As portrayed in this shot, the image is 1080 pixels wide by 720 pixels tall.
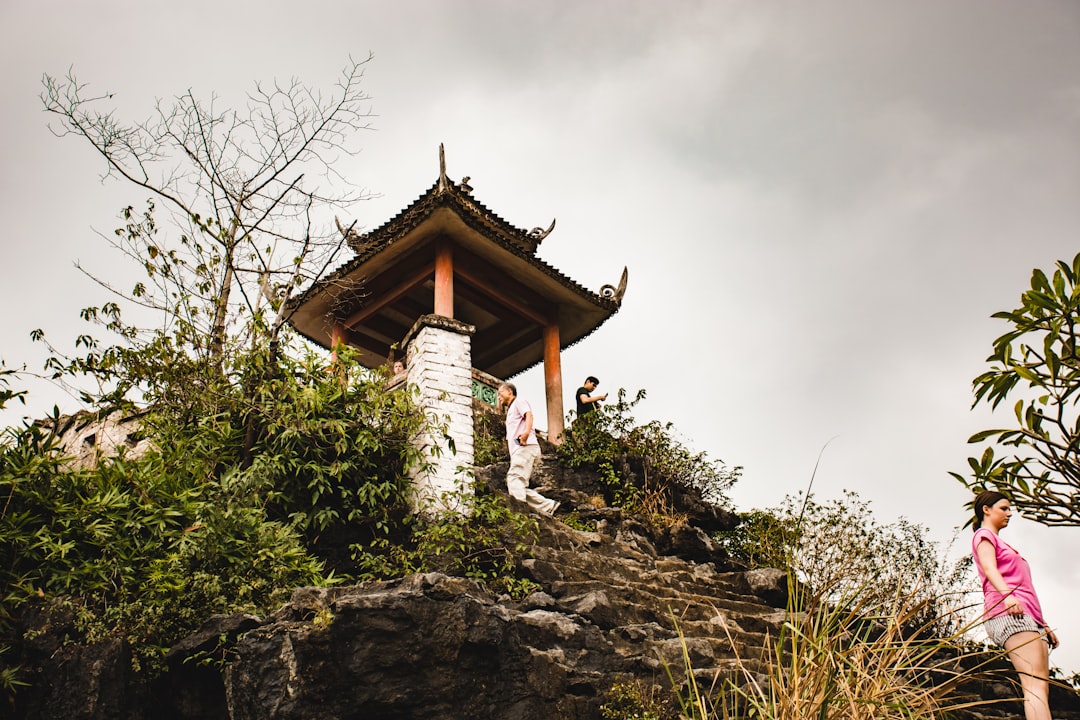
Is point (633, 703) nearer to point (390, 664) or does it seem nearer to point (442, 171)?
point (390, 664)

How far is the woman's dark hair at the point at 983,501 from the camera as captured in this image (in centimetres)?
433

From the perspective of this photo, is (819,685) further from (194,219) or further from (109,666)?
(194,219)

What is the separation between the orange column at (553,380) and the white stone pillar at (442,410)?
4.56 metres

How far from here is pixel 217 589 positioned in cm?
484

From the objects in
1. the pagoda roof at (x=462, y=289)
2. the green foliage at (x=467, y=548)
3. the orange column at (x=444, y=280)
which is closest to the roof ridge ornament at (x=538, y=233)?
the pagoda roof at (x=462, y=289)

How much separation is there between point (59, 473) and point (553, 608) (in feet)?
11.0

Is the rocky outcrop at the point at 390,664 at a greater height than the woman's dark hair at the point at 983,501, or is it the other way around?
the woman's dark hair at the point at 983,501

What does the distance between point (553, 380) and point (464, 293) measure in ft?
6.67

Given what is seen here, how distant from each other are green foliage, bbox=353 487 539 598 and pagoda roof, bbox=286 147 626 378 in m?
4.80

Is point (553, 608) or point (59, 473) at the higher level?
point (59, 473)

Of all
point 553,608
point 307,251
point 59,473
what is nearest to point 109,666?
point 59,473

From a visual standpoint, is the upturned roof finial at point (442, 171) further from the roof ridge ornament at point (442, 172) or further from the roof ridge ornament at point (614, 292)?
the roof ridge ornament at point (614, 292)

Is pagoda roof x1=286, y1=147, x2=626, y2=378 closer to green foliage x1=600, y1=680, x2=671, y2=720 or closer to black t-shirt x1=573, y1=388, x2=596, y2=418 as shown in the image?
black t-shirt x1=573, y1=388, x2=596, y2=418

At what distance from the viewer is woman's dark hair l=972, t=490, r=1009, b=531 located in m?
4.33
